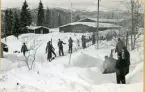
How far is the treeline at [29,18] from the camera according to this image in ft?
13.5

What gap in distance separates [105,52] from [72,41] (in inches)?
12.8

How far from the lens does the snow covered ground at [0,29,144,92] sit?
13.1 ft

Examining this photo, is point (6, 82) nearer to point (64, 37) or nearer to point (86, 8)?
point (64, 37)

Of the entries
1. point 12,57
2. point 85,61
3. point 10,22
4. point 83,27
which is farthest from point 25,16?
point 85,61

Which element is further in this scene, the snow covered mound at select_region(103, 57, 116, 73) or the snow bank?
the snow covered mound at select_region(103, 57, 116, 73)

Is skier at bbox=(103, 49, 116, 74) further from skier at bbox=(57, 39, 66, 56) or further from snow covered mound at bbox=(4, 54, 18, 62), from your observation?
snow covered mound at bbox=(4, 54, 18, 62)

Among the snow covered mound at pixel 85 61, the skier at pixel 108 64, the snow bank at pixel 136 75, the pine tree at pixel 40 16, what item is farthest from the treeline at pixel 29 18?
the snow bank at pixel 136 75

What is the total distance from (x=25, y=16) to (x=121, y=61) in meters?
0.99

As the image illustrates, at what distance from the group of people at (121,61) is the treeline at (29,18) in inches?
18.8

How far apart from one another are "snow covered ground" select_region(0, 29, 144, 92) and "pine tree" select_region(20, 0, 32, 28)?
0.11m

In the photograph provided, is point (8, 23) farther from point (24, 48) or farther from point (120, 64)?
point (120, 64)

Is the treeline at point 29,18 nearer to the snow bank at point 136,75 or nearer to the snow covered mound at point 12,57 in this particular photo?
the snow covered mound at point 12,57

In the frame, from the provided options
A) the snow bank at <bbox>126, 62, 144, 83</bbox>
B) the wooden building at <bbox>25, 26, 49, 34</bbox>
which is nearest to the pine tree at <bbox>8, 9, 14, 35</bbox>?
the wooden building at <bbox>25, 26, 49, 34</bbox>

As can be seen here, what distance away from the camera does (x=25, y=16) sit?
4.13 metres
